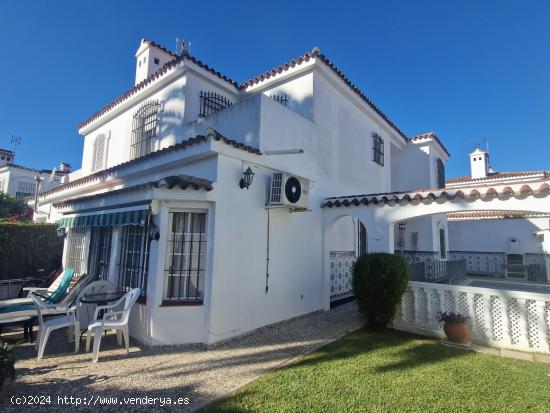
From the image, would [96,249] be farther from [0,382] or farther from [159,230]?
[0,382]

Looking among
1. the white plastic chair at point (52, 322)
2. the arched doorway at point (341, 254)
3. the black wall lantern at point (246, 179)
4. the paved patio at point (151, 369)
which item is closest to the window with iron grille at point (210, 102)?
the black wall lantern at point (246, 179)

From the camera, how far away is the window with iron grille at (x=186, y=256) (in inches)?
364

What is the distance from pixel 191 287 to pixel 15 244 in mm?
12292

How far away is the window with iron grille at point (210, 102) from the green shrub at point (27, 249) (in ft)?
36.1

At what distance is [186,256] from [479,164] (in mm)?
43739

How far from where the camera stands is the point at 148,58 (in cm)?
1977

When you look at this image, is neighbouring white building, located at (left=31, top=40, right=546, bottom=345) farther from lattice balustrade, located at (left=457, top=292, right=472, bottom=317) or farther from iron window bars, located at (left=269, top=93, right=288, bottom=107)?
lattice balustrade, located at (left=457, top=292, right=472, bottom=317)

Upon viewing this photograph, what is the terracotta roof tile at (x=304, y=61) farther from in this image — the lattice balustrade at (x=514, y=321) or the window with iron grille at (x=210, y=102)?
the lattice balustrade at (x=514, y=321)

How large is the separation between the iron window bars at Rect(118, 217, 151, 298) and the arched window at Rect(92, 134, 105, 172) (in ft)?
41.8

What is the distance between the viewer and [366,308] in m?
10.3

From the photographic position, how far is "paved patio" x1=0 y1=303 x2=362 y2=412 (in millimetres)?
5820

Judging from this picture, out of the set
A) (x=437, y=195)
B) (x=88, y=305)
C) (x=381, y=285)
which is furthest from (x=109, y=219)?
(x=437, y=195)

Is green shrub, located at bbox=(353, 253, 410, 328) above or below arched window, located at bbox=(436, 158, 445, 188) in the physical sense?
below

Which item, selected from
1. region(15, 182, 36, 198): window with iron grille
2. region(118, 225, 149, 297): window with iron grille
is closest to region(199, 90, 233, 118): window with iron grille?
region(118, 225, 149, 297): window with iron grille
